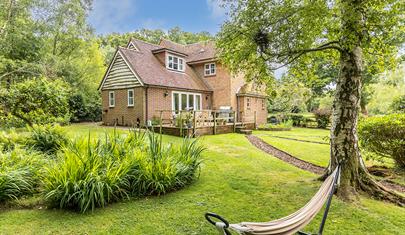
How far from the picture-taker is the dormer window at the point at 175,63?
1731cm

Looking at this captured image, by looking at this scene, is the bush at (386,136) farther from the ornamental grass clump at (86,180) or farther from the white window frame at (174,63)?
the white window frame at (174,63)

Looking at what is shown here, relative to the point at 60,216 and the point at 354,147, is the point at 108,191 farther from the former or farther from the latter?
the point at 354,147

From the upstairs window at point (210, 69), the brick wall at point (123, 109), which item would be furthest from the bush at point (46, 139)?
the upstairs window at point (210, 69)

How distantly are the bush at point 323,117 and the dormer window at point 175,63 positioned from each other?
1233cm

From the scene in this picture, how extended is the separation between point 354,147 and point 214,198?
111 inches

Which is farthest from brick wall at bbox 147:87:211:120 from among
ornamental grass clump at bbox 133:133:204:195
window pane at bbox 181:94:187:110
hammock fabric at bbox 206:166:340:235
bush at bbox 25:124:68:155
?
hammock fabric at bbox 206:166:340:235

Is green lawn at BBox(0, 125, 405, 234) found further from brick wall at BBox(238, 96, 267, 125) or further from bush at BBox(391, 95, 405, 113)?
bush at BBox(391, 95, 405, 113)

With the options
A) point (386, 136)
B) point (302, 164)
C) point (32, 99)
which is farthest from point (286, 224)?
point (32, 99)

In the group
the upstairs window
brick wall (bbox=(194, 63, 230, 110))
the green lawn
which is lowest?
the green lawn

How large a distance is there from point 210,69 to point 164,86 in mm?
5188

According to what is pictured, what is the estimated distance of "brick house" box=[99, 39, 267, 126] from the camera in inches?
590

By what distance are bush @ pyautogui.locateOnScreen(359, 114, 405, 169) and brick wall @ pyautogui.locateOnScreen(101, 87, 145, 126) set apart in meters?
11.6

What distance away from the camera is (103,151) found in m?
4.66

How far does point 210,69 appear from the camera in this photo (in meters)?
18.9
